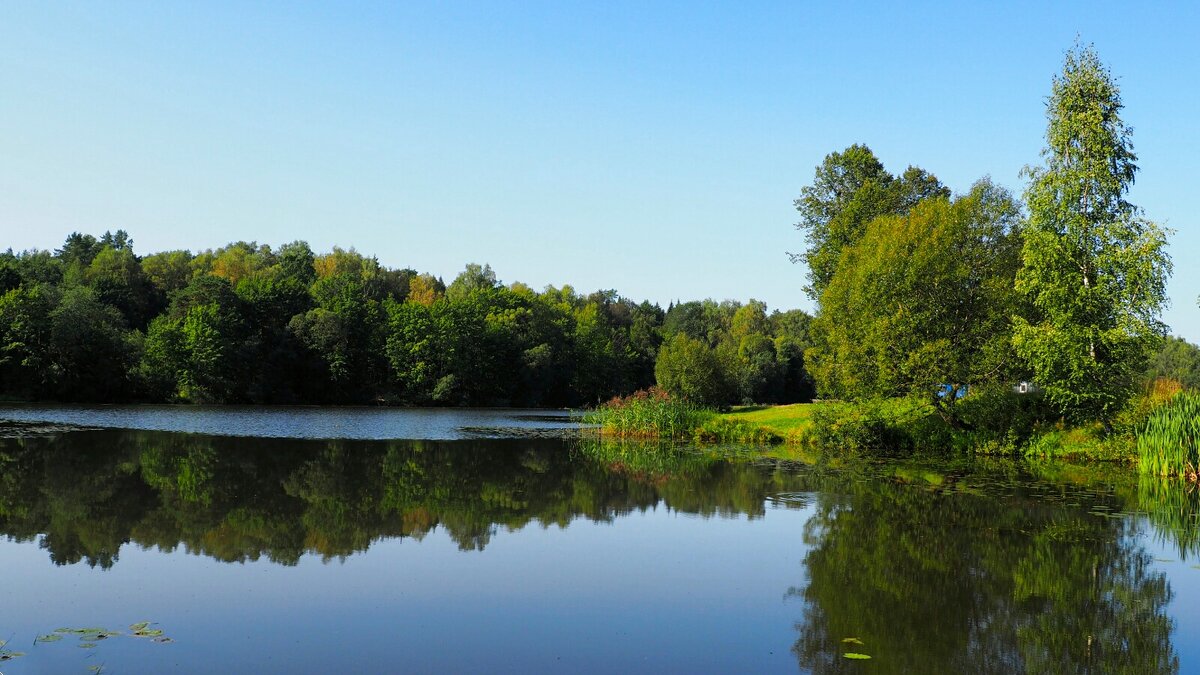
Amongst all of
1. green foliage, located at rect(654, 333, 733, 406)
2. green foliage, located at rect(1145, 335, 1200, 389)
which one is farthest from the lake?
green foliage, located at rect(1145, 335, 1200, 389)

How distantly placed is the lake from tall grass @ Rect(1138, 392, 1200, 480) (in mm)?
1311

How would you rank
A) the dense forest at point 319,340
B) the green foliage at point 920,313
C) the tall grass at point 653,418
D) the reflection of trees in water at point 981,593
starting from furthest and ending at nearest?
the dense forest at point 319,340
the tall grass at point 653,418
the green foliage at point 920,313
the reflection of trees in water at point 981,593

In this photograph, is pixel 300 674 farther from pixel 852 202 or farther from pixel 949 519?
pixel 852 202

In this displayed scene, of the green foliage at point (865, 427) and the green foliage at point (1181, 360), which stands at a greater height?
the green foliage at point (1181, 360)

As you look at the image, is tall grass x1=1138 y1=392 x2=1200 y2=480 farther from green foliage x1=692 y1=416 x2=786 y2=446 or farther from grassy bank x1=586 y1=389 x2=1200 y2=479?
green foliage x1=692 y1=416 x2=786 y2=446

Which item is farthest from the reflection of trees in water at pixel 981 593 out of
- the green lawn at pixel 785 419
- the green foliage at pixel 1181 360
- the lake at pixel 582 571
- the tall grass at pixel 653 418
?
the green foliage at pixel 1181 360

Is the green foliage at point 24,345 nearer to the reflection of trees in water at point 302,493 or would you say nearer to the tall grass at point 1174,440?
the reflection of trees in water at point 302,493

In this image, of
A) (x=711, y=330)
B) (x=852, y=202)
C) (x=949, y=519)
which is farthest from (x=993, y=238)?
(x=711, y=330)

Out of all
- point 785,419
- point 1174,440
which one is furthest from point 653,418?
point 1174,440

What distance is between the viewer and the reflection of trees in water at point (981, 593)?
8.14m

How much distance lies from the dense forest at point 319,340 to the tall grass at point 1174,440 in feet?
117

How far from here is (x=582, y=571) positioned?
11.4 m

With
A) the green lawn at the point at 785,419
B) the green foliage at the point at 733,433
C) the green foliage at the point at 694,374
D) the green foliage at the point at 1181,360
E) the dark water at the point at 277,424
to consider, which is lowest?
the dark water at the point at 277,424

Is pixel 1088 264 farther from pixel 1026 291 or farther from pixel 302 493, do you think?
pixel 302 493
